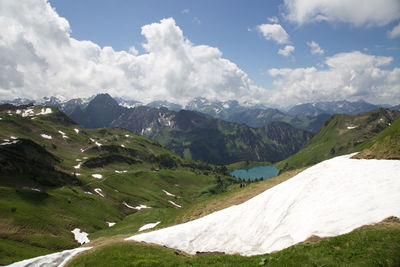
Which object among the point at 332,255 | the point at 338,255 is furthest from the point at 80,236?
the point at 338,255

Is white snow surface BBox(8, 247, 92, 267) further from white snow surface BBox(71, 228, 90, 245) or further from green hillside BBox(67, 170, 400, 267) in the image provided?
white snow surface BBox(71, 228, 90, 245)

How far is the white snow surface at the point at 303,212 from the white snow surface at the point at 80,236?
6157 cm

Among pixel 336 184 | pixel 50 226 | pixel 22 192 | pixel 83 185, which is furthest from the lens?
pixel 83 185

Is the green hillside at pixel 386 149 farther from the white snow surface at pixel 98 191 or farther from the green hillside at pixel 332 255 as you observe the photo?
the white snow surface at pixel 98 191

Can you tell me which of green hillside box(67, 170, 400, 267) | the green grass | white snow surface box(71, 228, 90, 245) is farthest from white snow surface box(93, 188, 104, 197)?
the green grass

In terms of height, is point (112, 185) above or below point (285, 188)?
above

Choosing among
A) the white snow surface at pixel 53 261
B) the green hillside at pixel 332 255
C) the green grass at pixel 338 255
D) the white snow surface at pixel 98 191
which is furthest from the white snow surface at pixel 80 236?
the green grass at pixel 338 255

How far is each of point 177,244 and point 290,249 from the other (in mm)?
17457

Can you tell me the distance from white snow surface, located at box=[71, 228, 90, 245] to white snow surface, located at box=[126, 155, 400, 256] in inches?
2424

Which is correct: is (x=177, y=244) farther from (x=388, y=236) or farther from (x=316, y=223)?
(x=388, y=236)

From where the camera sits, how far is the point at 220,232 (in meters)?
32.2

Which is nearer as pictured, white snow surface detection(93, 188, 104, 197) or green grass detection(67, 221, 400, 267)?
green grass detection(67, 221, 400, 267)

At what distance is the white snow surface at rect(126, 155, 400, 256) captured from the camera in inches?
901

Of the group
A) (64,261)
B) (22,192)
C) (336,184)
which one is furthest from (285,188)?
(22,192)
